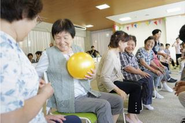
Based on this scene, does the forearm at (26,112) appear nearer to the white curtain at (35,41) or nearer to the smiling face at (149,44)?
the smiling face at (149,44)

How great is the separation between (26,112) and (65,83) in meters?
0.68

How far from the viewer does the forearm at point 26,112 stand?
44 cm

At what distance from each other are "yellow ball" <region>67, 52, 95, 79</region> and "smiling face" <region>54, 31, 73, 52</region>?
0.16 meters

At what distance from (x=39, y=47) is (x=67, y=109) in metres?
6.86

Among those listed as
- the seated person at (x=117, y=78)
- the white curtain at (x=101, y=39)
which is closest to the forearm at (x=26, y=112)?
the seated person at (x=117, y=78)

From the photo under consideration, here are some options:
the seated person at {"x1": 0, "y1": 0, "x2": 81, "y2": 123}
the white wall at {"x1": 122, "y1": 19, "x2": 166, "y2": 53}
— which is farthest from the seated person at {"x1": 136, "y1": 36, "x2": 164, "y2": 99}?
the white wall at {"x1": 122, "y1": 19, "x2": 166, "y2": 53}

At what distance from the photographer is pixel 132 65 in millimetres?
2262

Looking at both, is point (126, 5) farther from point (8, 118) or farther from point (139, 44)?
point (8, 118)

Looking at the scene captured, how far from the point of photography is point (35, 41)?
23.6 feet

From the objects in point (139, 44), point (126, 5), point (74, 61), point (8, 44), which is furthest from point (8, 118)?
point (139, 44)

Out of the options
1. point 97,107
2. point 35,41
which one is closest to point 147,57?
point 97,107

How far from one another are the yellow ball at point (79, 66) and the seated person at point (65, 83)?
0.05 meters

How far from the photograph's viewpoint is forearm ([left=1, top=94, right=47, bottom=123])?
44 cm

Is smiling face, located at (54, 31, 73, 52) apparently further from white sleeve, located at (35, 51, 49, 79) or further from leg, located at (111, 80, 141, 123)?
leg, located at (111, 80, 141, 123)
